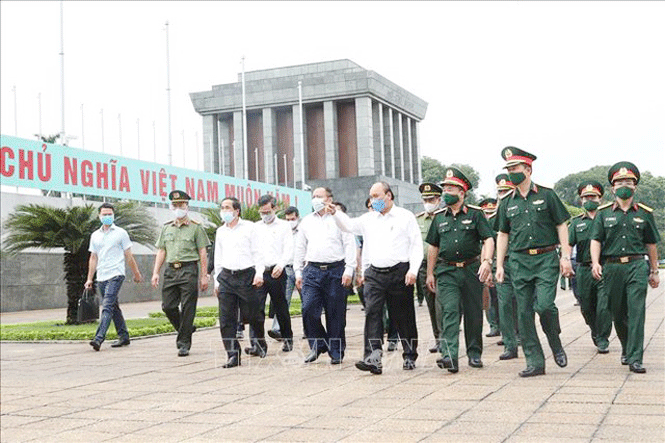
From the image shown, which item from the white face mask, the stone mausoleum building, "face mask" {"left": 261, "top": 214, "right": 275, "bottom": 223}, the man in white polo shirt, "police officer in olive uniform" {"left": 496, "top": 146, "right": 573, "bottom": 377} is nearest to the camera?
"police officer in olive uniform" {"left": 496, "top": 146, "right": 573, "bottom": 377}

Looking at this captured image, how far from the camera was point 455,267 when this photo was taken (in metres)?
8.34

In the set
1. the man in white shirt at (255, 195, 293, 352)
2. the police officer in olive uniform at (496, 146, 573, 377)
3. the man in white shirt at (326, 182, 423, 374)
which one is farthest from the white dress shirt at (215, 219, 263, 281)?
the police officer in olive uniform at (496, 146, 573, 377)

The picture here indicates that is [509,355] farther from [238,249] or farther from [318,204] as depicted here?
[238,249]

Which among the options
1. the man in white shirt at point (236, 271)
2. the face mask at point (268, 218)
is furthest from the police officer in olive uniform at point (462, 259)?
the face mask at point (268, 218)

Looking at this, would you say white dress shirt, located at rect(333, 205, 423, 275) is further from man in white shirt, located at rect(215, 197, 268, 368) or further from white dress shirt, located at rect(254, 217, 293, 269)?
white dress shirt, located at rect(254, 217, 293, 269)

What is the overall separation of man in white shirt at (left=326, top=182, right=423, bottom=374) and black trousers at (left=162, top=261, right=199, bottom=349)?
2.58 m

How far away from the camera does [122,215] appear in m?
16.2

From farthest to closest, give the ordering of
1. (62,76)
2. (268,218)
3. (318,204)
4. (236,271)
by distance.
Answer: (62,76)
(268,218)
(236,271)
(318,204)

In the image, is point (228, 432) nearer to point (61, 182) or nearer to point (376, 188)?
point (376, 188)

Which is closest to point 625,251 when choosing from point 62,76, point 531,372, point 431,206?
point 531,372

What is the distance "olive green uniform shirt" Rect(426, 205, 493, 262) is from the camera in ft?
27.4

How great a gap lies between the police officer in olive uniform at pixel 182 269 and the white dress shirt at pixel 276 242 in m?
0.72

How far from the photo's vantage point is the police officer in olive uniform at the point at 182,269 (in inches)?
404

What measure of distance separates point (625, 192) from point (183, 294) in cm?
509
